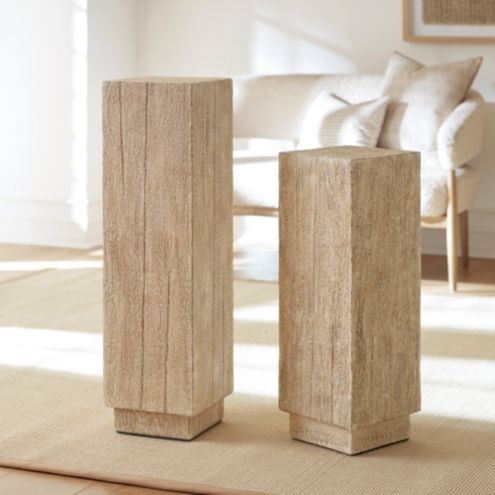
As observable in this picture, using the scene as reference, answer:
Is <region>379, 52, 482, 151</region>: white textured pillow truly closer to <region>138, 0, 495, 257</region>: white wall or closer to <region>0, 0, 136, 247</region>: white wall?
<region>138, 0, 495, 257</region>: white wall

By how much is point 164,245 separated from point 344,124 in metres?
2.41

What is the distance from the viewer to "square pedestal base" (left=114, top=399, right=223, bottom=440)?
2875 mm

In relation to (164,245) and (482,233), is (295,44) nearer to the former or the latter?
(482,233)

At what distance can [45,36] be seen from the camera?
5746 millimetres

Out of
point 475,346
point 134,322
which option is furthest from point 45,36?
point 134,322

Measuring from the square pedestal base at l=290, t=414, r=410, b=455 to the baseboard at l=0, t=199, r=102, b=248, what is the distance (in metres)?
3.06

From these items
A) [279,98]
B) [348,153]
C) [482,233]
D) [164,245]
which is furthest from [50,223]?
[348,153]

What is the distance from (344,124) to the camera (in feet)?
16.6

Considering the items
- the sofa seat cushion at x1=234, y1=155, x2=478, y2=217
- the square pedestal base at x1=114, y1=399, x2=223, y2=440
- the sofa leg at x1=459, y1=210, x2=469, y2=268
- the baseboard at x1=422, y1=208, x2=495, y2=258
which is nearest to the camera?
the square pedestal base at x1=114, y1=399, x2=223, y2=440

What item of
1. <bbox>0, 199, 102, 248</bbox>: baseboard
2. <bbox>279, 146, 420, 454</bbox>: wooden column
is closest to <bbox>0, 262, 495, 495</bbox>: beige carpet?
<bbox>279, 146, 420, 454</bbox>: wooden column

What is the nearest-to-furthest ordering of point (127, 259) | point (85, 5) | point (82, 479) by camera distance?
point (82, 479) < point (127, 259) < point (85, 5)

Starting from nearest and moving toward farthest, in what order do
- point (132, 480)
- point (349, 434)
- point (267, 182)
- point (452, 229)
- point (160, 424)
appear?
point (132, 480), point (349, 434), point (160, 424), point (452, 229), point (267, 182)

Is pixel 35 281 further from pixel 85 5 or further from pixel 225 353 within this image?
pixel 225 353

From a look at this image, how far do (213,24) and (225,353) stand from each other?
3372 mm
